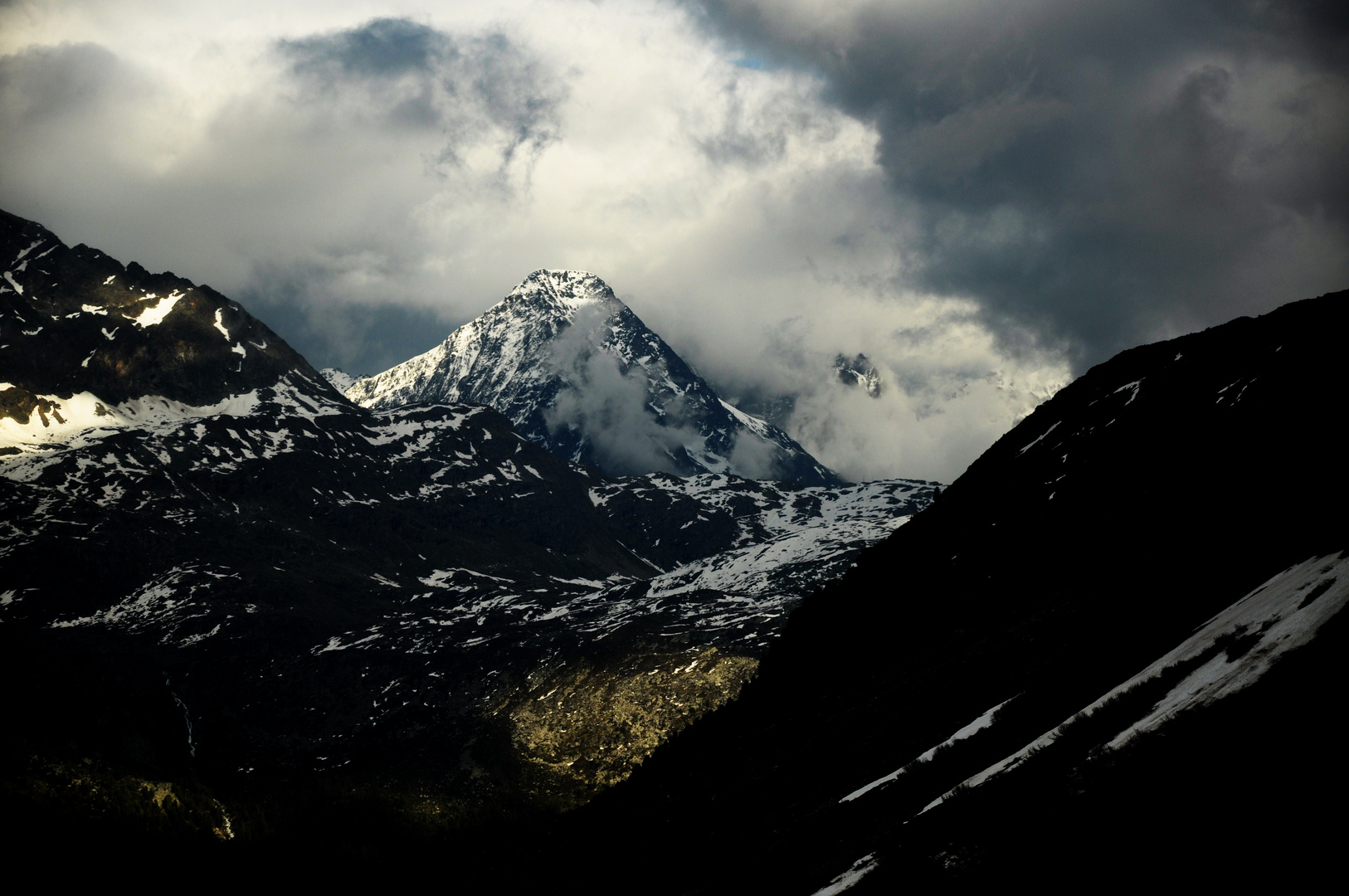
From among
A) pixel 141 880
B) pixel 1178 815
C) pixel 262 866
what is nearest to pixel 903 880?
pixel 1178 815

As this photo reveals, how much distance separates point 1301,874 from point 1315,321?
8199 cm

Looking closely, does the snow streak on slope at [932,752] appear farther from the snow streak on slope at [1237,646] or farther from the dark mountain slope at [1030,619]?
the snow streak on slope at [1237,646]

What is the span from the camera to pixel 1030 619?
60.7 m

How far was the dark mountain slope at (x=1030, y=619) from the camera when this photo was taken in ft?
102

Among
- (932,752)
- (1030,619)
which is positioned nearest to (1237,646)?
(932,752)

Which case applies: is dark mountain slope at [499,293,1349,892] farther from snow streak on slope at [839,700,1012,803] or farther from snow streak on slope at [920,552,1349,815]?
snow streak on slope at [839,700,1012,803]

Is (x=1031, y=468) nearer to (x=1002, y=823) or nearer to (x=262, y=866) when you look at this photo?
(x=1002, y=823)

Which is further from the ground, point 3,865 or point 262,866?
point 3,865

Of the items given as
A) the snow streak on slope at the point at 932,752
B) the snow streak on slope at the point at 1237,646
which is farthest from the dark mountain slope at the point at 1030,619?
the snow streak on slope at the point at 932,752

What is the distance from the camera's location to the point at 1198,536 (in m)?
55.7

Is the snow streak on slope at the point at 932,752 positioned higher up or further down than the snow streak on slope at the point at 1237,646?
further down

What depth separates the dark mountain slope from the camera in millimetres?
31125

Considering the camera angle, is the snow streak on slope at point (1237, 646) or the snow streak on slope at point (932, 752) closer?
the snow streak on slope at point (1237, 646)

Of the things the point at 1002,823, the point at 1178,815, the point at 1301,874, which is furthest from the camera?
the point at 1002,823
